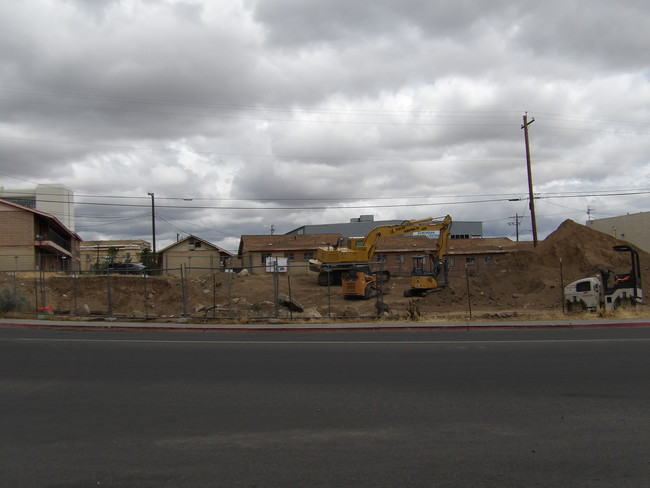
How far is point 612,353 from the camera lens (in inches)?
509

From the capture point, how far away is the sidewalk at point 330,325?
20.4 m

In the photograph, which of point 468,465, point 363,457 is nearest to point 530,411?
point 468,465

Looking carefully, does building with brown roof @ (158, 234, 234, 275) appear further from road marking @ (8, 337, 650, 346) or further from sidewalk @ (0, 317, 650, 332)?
road marking @ (8, 337, 650, 346)

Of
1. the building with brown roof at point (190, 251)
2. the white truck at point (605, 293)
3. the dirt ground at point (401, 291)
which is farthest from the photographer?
the building with brown roof at point (190, 251)

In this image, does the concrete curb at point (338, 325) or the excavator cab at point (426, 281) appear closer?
the concrete curb at point (338, 325)

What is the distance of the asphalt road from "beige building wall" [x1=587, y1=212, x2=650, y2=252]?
5202cm

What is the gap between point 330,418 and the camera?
766 cm

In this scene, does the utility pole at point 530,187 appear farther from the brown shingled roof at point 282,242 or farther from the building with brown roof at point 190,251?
the building with brown roof at point 190,251

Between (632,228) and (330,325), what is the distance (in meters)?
50.8

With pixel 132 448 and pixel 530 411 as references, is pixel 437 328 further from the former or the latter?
pixel 132 448

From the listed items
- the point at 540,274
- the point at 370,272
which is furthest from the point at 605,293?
the point at 370,272

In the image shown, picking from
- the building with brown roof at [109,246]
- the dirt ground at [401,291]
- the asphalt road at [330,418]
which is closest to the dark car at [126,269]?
the dirt ground at [401,291]

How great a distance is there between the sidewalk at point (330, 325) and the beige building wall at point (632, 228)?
43.6 meters

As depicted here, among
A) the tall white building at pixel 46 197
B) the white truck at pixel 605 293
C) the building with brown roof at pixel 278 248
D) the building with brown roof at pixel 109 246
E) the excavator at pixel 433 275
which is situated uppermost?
the tall white building at pixel 46 197
